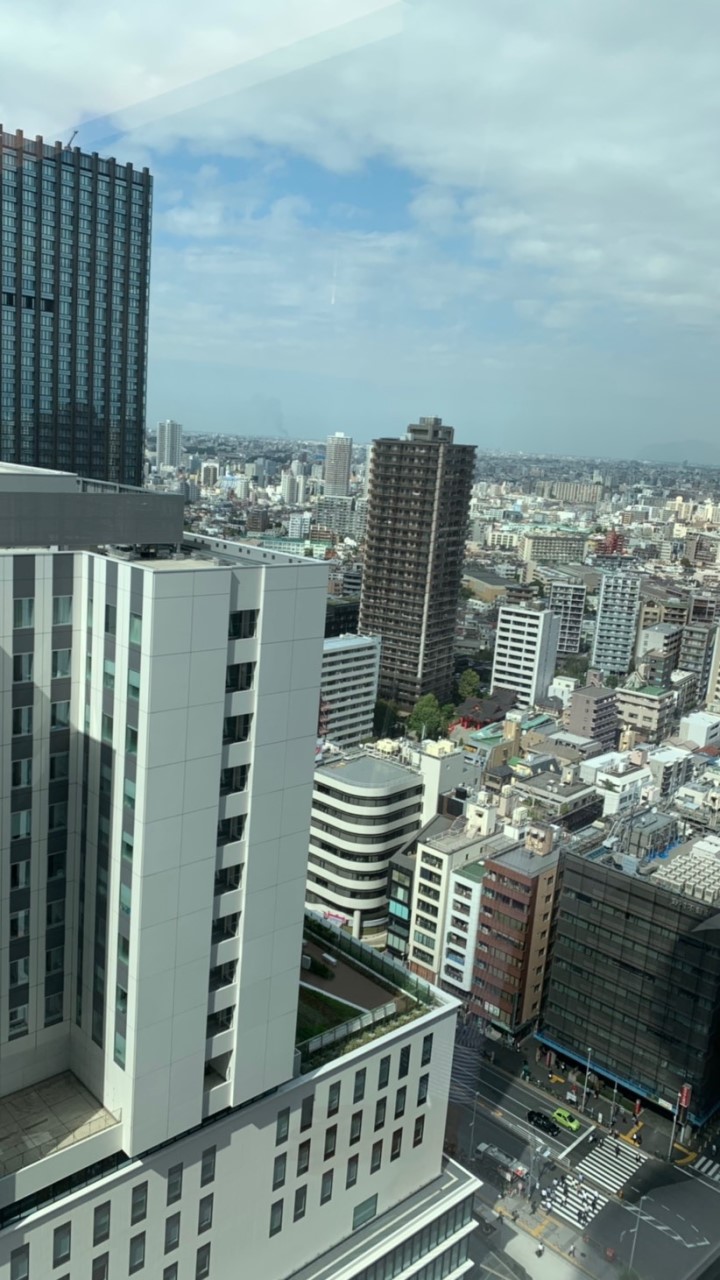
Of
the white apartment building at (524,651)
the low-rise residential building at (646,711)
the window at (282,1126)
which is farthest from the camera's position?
the white apartment building at (524,651)

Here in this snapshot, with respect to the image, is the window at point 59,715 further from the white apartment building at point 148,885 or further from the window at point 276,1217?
the window at point 276,1217

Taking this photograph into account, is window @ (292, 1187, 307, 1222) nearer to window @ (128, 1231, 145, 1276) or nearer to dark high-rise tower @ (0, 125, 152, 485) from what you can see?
window @ (128, 1231, 145, 1276)

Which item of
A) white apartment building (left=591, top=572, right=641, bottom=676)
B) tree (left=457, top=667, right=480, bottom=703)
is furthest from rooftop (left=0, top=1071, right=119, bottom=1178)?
white apartment building (left=591, top=572, right=641, bottom=676)

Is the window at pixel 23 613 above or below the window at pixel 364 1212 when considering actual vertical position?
above

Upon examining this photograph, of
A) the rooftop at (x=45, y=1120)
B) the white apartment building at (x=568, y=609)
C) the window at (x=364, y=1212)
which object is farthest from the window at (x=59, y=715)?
the white apartment building at (x=568, y=609)

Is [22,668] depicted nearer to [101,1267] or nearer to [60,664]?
[60,664]

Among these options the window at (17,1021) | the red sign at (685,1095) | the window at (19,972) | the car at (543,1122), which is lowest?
the car at (543,1122)
